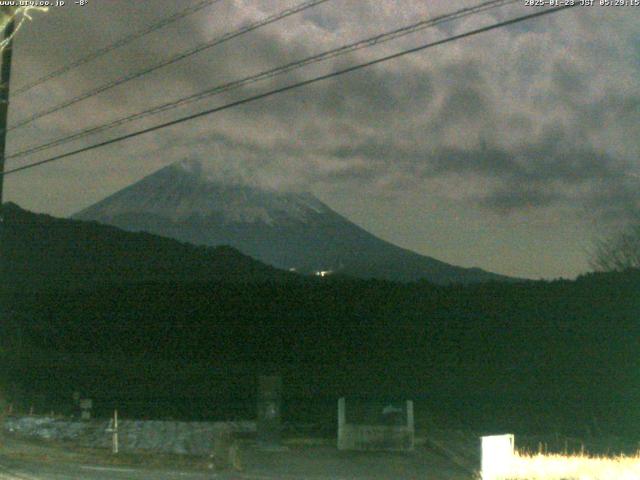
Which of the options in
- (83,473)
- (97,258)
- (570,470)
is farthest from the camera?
(97,258)

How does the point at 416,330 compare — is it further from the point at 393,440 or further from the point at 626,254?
the point at 393,440

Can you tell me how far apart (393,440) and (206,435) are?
27.4 ft

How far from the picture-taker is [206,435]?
25.8 meters

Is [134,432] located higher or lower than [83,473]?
lower

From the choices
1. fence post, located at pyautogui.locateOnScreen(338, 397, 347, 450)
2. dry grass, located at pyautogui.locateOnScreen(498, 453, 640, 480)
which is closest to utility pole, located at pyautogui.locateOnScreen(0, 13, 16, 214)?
fence post, located at pyautogui.locateOnScreen(338, 397, 347, 450)

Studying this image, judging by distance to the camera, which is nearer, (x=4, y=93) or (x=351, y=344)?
(x=4, y=93)

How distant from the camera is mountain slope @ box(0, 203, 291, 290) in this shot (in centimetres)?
7045

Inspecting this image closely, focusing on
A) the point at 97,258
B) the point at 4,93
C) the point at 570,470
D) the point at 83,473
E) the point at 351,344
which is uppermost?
the point at 97,258

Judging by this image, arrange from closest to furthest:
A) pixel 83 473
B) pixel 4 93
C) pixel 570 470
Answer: pixel 570 470 < pixel 83 473 < pixel 4 93

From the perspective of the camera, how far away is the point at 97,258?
7575cm

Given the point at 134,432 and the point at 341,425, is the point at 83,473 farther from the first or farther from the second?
the point at 134,432

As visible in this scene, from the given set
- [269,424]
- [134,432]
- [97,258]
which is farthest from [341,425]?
[97,258]

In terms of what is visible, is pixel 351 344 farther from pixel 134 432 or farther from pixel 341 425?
pixel 341 425

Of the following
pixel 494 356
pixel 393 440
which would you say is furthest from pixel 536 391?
pixel 393 440
